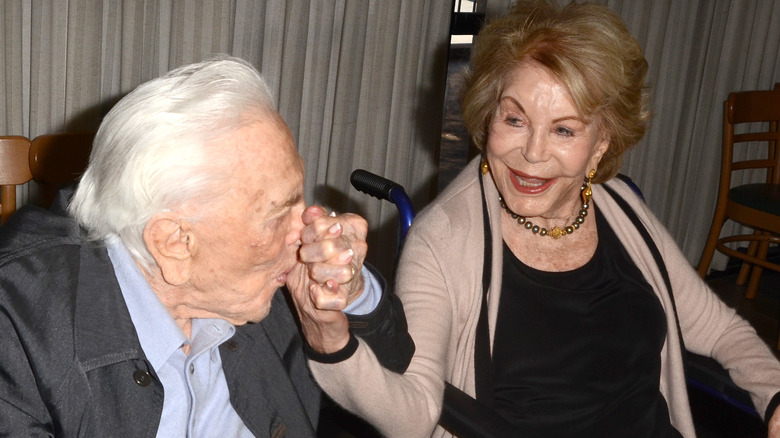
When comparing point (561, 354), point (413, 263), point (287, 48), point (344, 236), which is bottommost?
point (561, 354)

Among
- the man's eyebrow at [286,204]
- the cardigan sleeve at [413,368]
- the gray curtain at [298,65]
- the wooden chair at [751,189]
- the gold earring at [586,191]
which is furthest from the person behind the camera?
the wooden chair at [751,189]

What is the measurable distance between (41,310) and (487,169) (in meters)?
1.05

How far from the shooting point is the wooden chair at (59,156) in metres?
1.74

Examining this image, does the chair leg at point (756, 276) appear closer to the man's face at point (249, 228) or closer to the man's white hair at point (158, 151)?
the man's face at point (249, 228)

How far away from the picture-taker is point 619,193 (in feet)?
6.63

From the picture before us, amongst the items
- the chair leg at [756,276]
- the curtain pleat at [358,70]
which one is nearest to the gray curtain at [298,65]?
the curtain pleat at [358,70]

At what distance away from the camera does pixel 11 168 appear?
5.75 ft

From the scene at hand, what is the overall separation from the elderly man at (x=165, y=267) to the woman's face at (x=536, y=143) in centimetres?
58

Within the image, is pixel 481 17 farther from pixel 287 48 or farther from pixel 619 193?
pixel 287 48

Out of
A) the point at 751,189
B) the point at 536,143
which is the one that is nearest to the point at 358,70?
the point at 536,143

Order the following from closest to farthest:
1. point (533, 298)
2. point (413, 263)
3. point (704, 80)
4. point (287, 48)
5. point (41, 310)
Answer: point (41, 310), point (413, 263), point (533, 298), point (287, 48), point (704, 80)

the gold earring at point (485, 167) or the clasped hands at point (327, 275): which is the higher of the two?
the gold earring at point (485, 167)

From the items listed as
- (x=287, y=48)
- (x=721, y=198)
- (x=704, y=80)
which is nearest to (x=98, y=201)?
(x=287, y=48)

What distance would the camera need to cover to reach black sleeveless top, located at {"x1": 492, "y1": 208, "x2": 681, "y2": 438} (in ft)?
5.69
